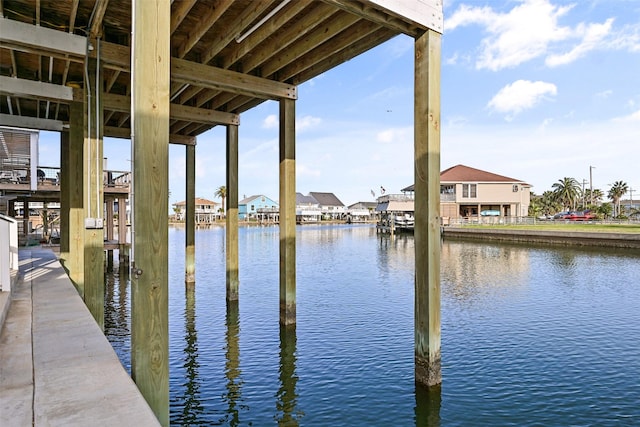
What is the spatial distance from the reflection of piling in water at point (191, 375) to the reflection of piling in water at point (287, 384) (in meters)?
1.04

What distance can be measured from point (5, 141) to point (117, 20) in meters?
9.28

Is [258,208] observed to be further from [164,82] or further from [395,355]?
[164,82]

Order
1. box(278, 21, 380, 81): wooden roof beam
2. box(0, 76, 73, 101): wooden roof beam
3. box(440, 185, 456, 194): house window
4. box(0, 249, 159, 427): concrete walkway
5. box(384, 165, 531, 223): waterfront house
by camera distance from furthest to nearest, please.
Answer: box(440, 185, 456, 194): house window < box(384, 165, 531, 223): waterfront house < box(0, 76, 73, 101): wooden roof beam < box(278, 21, 380, 81): wooden roof beam < box(0, 249, 159, 427): concrete walkway

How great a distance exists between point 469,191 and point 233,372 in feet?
155

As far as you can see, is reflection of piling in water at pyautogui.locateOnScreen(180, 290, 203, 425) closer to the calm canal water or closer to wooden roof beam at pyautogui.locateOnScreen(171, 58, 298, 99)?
the calm canal water

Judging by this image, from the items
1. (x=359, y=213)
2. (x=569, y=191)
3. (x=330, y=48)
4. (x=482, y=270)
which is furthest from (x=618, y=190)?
(x=330, y=48)

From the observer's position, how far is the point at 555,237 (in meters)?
28.5

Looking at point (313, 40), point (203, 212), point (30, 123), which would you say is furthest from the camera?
point (203, 212)

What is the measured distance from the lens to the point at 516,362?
677cm

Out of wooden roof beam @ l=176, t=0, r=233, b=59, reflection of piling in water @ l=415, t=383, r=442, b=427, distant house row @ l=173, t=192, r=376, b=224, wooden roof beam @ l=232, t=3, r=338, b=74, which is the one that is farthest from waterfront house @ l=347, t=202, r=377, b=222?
reflection of piling in water @ l=415, t=383, r=442, b=427

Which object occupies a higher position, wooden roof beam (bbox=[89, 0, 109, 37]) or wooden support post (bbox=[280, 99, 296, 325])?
wooden roof beam (bbox=[89, 0, 109, 37])

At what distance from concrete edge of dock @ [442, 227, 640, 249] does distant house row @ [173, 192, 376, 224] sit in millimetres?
55522

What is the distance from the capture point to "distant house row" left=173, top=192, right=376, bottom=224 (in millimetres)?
90125

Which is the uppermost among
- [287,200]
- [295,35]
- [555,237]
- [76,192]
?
[295,35]
